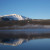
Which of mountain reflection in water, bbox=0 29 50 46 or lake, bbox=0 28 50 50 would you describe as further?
mountain reflection in water, bbox=0 29 50 46

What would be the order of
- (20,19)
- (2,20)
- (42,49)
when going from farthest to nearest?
1. (20,19)
2. (2,20)
3. (42,49)

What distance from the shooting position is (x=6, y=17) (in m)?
78.7

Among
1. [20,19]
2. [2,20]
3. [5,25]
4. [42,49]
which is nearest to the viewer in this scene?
[42,49]

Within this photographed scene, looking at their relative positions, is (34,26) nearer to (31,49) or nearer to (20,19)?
(20,19)

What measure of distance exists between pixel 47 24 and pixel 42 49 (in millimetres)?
64225

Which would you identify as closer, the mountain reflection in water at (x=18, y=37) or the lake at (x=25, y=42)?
the lake at (x=25, y=42)

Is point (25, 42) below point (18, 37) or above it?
above

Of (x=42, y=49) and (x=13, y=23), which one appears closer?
(x=42, y=49)

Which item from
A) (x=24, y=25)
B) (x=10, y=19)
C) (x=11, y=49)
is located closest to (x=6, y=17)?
(x=10, y=19)

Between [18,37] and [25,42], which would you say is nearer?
[25,42]

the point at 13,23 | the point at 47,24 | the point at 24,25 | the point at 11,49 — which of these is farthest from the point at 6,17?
the point at 11,49

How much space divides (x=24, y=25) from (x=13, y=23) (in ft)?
22.6

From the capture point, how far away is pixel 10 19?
78.1 metres

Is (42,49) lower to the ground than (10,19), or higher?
higher
